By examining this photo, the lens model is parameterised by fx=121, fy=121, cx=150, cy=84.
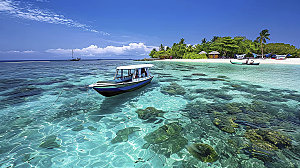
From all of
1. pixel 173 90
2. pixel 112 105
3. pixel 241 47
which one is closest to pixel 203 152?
pixel 112 105

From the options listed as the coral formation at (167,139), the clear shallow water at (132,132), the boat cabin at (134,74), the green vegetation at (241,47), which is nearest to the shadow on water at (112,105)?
the clear shallow water at (132,132)

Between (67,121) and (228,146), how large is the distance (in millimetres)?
9193

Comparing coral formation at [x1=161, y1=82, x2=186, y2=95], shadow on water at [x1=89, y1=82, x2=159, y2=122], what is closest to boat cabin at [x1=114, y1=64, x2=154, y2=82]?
shadow on water at [x1=89, y1=82, x2=159, y2=122]

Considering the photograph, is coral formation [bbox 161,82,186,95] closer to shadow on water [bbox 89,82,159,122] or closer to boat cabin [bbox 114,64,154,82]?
boat cabin [bbox 114,64,154,82]

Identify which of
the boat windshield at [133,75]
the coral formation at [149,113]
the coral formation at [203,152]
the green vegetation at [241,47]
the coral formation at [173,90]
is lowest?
the coral formation at [203,152]

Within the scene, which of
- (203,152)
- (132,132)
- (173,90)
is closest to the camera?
(203,152)

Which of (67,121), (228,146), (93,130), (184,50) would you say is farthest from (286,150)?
(184,50)

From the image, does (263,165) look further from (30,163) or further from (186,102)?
(30,163)

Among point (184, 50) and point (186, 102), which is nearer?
point (186, 102)

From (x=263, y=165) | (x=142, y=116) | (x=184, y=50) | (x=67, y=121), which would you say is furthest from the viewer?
(x=184, y=50)

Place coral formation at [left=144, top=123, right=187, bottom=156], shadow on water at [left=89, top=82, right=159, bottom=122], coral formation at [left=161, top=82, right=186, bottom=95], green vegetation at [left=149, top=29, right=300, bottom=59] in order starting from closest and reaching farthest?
coral formation at [left=144, top=123, right=187, bottom=156] < shadow on water at [left=89, top=82, right=159, bottom=122] < coral formation at [left=161, top=82, right=186, bottom=95] < green vegetation at [left=149, top=29, right=300, bottom=59]

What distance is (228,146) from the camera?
549 centimetres

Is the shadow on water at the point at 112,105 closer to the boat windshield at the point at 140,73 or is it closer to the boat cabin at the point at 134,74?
the boat cabin at the point at 134,74

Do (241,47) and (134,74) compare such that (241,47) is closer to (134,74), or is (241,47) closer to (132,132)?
(134,74)
